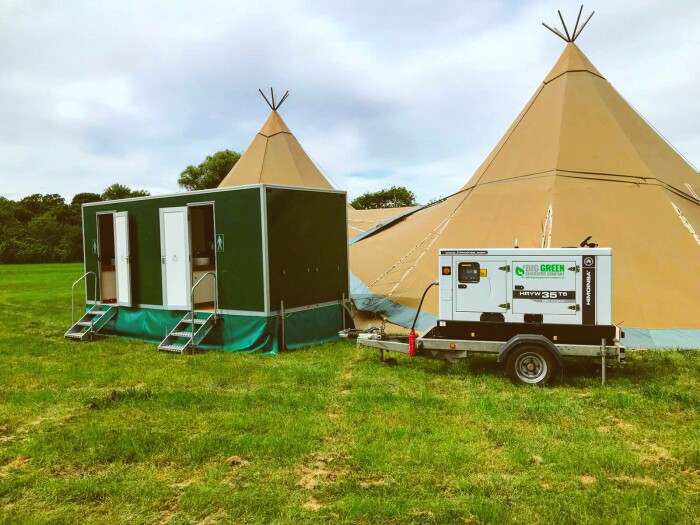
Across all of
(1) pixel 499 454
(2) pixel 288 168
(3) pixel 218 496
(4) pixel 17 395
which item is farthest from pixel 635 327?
(2) pixel 288 168

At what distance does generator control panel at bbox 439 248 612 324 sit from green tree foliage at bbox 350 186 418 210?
61.4 m

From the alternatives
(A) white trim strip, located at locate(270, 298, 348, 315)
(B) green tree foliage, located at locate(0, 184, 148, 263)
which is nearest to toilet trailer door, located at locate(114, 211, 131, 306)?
(A) white trim strip, located at locate(270, 298, 348, 315)

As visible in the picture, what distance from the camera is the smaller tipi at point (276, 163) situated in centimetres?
2353

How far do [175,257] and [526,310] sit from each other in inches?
278

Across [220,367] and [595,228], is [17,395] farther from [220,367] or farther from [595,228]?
[595,228]

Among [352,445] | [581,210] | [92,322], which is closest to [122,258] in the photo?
[92,322]

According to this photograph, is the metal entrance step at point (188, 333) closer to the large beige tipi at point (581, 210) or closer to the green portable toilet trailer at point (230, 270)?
the green portable toilet trailer at point (230, 270)

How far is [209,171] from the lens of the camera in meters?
56.8

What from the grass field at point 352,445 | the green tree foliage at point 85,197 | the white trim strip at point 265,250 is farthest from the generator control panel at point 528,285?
the green tree foliage at point 85,197

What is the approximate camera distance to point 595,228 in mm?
10477

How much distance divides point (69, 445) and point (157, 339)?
6.17 m

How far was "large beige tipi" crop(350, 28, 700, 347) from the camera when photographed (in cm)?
973

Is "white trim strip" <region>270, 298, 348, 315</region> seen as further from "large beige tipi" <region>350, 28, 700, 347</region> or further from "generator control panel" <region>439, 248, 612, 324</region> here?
"generator control panel" <region>439, 248, 612, 324</region>

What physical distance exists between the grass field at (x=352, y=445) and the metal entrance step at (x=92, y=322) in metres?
3.38
